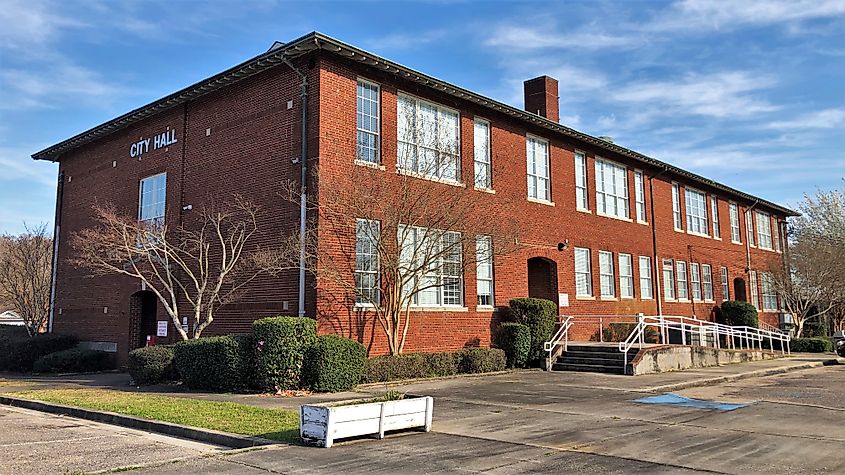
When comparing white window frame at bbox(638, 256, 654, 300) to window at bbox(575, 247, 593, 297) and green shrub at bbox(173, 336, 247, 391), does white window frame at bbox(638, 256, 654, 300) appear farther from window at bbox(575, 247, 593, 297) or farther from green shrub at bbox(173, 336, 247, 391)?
green shrub at bbox(173, 336, 247, 391)

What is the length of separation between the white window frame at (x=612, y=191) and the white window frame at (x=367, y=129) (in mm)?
11637

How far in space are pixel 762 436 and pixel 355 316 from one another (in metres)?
9.68

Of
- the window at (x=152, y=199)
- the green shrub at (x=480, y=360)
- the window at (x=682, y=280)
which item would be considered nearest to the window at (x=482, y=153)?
the green shrub at (x=480, y=360)

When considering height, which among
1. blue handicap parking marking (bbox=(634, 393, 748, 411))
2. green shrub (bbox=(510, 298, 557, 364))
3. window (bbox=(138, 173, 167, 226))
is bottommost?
blue handicap parking marking (bbox=(634, 393, 748, 411))

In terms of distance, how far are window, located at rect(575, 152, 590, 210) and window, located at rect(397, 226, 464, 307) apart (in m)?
7.94

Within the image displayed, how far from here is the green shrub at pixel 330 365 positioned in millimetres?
14305

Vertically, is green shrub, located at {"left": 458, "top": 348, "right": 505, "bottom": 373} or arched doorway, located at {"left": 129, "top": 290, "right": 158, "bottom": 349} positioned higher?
arched doorway, located at {"left": 129, "top": 290, "right": 158, "bottom": 349}

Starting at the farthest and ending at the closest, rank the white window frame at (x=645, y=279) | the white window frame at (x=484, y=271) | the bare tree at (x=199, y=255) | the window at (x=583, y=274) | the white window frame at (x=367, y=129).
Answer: the white window frame at (x=645, y=279) < the window at (x=583, y=274) < the white window frame at (x=484, y=271) < the white window frame at (x=367, y=129) < the bare tree at (x=199, y=255)

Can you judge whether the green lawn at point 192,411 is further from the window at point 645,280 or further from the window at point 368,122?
the window at point 645,280

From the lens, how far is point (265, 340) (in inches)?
557

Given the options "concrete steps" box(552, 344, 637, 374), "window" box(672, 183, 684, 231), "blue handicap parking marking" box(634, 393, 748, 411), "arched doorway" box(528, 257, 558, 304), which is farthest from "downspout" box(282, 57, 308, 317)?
"window" box(672, 183, 684, 231)

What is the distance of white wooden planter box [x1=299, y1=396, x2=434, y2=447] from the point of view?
872 cm

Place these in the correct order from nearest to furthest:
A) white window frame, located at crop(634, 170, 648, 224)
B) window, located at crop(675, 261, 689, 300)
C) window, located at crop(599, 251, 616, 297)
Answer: window, located at crop(599, 251, 616, 297), white window frame, located at crop(634, 170, 648, 224), window, located at crop(675, 261, 689, 300)

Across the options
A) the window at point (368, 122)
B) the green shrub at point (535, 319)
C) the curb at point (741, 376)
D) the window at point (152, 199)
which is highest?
the window at point (368, 122)
